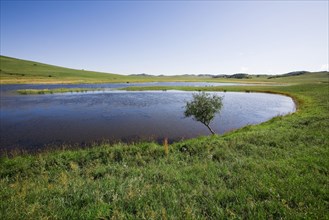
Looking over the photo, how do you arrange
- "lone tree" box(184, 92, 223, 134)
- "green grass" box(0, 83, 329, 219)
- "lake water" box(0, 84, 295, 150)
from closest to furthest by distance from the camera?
"green grass" box(0, 83, 329, 219), "lake water" box(0, 84, 295, 150), "lone tree" box(184, 92, 223, 134)

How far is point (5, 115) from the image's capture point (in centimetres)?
3659

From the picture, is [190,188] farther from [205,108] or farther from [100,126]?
[100,126]

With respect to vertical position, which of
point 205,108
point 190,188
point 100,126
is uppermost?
point 205,108

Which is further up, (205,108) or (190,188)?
(205,108)

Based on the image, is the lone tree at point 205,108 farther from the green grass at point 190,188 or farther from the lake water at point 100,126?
the green grass at point 190,188

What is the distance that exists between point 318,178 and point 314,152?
3.97 meters

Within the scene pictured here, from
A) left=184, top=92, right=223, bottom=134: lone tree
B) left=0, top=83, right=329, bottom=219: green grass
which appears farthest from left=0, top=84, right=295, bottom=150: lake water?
left=0, top=83, right=329, bottom=219: green grass

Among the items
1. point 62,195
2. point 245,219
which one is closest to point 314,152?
point 245,219

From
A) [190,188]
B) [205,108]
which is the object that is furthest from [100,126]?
[190,188]

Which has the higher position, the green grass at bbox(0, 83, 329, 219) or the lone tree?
the lone tree

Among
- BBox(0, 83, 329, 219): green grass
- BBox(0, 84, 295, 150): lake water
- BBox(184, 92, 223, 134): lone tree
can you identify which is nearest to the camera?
BBox(0, 83, 329, 219): green grass

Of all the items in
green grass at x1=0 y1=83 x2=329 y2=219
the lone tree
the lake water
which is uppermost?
the lone tree

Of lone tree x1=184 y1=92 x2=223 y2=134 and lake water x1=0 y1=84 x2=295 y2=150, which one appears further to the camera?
lone tree x1=184 y1=92 x2=223 y2=134

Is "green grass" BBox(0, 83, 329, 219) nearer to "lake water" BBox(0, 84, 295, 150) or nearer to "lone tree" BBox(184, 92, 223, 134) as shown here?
"lake water" BBox(0, 84, 295, 150)
